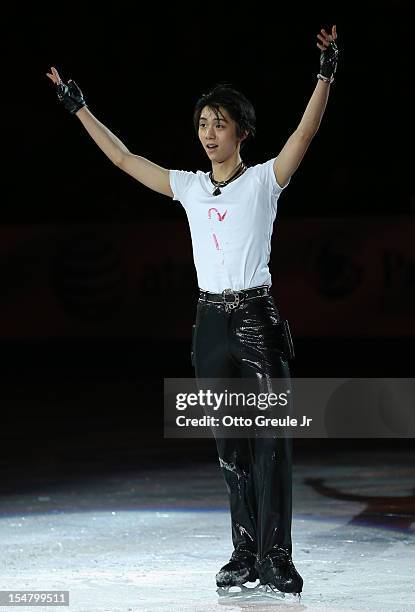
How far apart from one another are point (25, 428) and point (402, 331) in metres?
7.16

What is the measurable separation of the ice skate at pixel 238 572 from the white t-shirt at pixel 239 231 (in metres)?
1.06

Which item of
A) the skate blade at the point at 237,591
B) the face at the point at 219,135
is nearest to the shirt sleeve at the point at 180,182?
the face at the point at 219,135

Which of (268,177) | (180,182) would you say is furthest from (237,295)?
(180,182)

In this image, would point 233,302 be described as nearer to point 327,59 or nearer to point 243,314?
point 243,314

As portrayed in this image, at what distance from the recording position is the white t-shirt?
479cm

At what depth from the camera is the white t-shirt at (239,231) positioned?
189 inches

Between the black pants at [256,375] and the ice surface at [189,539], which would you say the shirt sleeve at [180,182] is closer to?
the black pants at [256,375]

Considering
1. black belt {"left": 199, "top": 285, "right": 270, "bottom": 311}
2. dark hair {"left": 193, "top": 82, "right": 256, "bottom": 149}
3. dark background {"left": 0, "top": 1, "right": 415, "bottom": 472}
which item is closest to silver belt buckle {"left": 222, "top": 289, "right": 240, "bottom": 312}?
black belt {"left": 199, "top": 285, "right": 270, "bottom": 311}

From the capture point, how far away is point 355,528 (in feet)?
20.8

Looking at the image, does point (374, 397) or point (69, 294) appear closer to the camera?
point (374, 397)

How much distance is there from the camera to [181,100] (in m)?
18.7

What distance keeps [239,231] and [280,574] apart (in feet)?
4.33

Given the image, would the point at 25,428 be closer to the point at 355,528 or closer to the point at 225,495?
the point at 225,495

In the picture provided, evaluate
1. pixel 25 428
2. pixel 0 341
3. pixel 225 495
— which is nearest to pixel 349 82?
pixel 0 341
